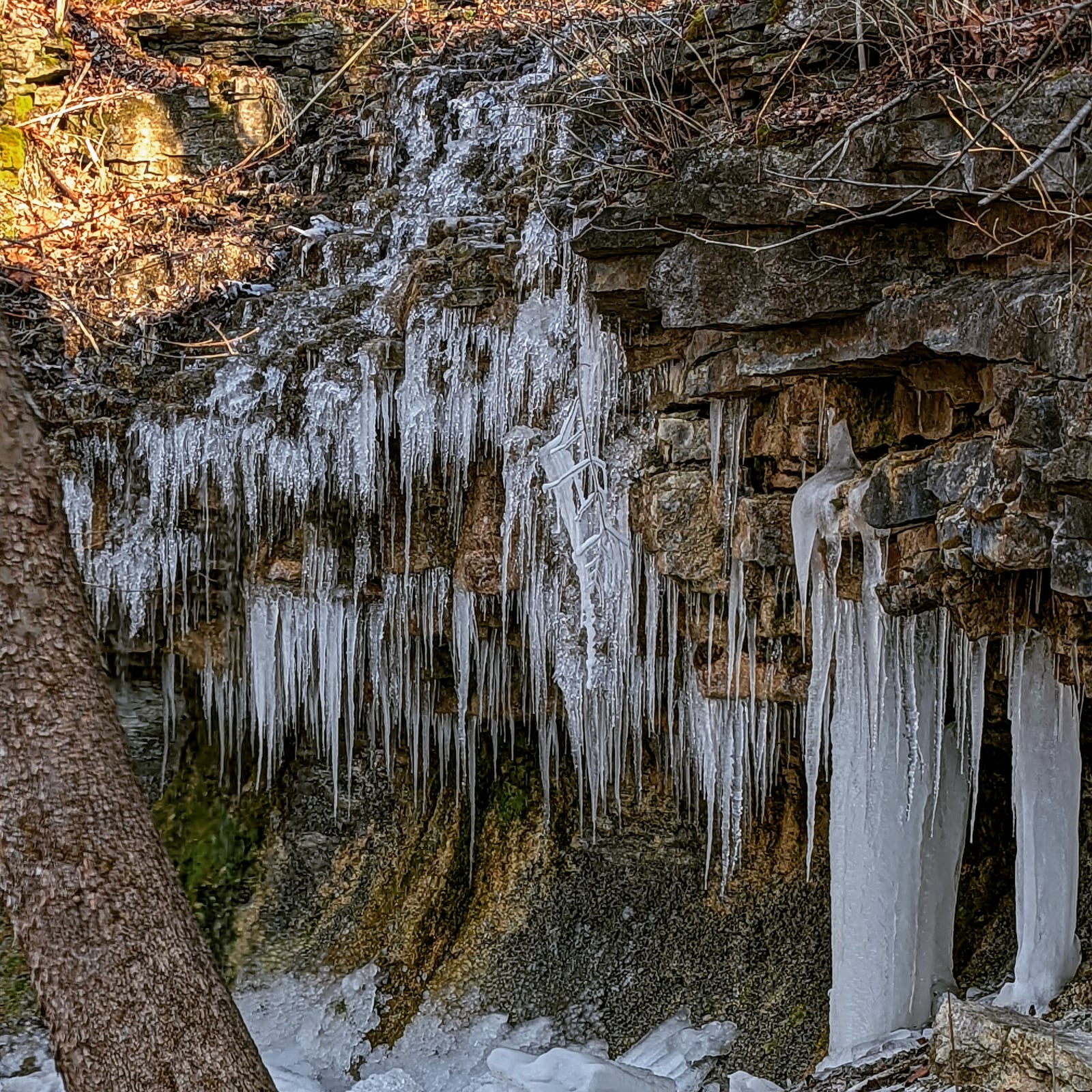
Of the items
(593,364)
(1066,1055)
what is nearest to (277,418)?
(593,364)

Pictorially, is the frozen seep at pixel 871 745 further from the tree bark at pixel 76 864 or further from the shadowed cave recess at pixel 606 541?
the tree bark at pixel 76 864

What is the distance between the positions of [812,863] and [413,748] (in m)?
2.25

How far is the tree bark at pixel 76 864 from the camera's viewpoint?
12.1ft

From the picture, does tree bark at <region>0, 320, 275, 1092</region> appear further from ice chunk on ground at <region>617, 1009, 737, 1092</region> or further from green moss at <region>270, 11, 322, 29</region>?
green moss at <region>270, 11, 322, 29</region>

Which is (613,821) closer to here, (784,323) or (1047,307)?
(784,323)

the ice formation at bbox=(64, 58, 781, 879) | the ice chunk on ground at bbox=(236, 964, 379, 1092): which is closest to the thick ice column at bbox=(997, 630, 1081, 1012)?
the ice formation at bbox=(64, 58, 781, 879)

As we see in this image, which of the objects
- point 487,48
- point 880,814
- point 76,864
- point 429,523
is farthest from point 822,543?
point 487,48

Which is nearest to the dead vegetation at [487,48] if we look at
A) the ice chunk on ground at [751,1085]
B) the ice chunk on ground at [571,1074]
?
the ice chunk on ground at [751,1085]

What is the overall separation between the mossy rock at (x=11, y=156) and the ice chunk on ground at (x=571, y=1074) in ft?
19.4

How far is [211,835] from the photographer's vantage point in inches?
303

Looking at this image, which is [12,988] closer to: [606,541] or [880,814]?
[606,541]

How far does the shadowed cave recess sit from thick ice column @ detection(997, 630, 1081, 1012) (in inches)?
0.6

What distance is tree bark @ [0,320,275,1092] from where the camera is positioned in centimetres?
369

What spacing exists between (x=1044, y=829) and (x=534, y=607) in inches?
91.0
